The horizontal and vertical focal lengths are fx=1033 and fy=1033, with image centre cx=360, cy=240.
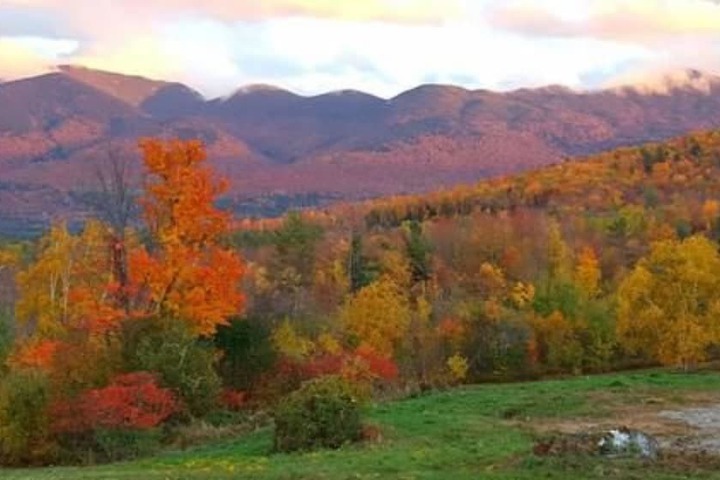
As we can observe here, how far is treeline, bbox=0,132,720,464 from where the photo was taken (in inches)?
1658

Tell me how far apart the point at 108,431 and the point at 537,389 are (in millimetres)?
19614

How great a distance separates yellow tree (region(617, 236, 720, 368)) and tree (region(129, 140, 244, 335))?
26861 mm

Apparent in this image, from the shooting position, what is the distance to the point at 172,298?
4831 cm

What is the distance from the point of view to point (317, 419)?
99.3ft

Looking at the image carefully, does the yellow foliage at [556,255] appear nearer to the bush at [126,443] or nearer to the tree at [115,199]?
the tree at [115,199]

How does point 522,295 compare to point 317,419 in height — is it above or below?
below

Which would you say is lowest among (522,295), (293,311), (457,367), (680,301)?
(457,367)

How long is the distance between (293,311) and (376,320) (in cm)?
1648

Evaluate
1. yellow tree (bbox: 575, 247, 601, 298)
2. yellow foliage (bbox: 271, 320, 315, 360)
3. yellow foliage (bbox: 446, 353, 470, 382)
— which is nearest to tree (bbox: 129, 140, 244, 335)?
yellow foliage (bbox: 271, 320, 315, 360)

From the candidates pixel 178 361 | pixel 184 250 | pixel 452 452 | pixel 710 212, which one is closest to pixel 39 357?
pixel 184 250

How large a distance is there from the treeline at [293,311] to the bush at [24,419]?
78 mm

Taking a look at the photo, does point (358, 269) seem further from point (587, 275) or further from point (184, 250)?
point (184, 250)

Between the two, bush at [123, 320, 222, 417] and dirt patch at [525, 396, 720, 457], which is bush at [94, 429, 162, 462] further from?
dirt patch at [525, 396, 720, 457]

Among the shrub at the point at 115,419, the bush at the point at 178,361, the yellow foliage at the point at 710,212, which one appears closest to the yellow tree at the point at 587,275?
the yellow foliage at the point at 710,212
